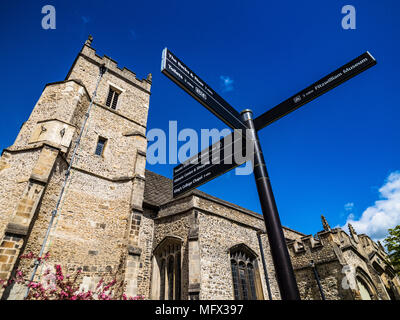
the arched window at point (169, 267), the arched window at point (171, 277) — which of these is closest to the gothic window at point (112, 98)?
the arched window at point (169, 267)

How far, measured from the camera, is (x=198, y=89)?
2.88 meters

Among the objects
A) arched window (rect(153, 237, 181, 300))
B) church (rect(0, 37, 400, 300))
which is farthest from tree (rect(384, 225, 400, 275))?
arched window (rect(153, 237, 181, 300))

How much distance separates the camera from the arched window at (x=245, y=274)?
1069 cm

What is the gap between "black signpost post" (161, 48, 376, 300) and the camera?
229 centimetres

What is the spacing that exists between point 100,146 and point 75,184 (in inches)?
112

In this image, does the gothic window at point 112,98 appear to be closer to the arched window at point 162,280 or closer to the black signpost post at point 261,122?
the arched window at point 162,280

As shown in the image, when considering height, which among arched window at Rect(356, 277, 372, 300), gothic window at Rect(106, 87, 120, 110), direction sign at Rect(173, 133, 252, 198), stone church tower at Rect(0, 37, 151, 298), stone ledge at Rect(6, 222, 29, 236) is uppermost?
gothic window at Rect(106, 87, 120, 110)

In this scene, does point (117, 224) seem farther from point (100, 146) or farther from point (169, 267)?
point (100, 146)

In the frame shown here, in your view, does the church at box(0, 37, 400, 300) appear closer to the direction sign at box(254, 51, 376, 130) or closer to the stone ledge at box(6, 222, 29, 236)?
the stone ledge at box(6, 222, 29, 236)

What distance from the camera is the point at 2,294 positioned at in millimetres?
6324

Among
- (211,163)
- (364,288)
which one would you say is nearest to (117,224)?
(211,163)

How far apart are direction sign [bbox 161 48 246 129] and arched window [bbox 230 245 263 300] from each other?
9.53 m
